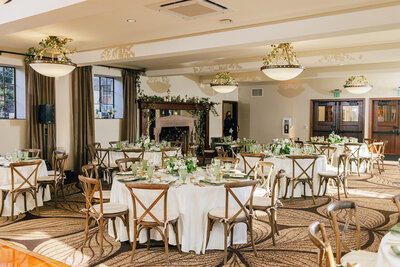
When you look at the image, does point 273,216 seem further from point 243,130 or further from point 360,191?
point 243,130

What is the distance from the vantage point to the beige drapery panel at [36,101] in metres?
8.55

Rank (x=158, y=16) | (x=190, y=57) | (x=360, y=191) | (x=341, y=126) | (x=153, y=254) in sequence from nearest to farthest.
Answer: (x=153, y=254) → (x=158, y=16) → (x=360, y=191) → (x=190, y=57) → (x=341, y=126)

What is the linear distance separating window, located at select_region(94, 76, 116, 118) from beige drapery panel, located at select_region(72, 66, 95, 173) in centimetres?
69

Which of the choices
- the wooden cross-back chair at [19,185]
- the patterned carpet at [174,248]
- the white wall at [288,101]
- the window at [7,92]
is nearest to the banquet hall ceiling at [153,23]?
the window at [7,92]

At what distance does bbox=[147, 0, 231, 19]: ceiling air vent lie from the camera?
446 centimetres

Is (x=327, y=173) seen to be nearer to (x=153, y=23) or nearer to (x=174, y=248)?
(x=174, y=248)

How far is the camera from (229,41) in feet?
19.8

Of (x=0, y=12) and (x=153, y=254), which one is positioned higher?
(x=0, y=12)

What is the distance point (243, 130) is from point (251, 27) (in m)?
10.9

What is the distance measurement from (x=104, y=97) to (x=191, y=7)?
697 cm

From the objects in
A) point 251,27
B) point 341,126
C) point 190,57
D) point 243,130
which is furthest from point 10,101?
point 341,126

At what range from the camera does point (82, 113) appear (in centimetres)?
982

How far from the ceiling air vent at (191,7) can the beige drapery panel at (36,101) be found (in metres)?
5.12

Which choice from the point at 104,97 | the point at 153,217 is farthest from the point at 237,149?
the point at 153,217
